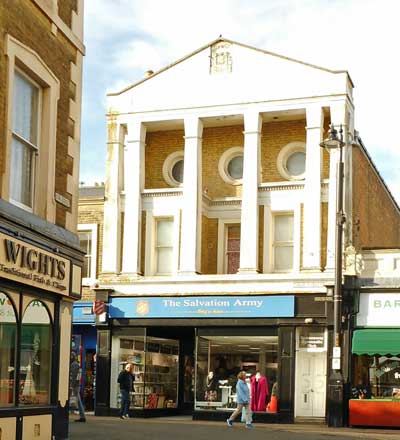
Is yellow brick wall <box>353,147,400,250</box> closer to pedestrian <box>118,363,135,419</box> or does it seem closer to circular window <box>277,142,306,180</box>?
circular window <box>277,142,306,180</box>

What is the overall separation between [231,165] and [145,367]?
7.48 m

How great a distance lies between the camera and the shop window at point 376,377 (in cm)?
2828

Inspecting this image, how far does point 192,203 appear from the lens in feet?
102

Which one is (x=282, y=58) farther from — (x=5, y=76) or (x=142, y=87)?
(x=5, y=76)

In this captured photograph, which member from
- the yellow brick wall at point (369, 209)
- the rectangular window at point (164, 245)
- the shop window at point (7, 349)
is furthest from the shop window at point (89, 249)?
the shop window at point (7, 349)

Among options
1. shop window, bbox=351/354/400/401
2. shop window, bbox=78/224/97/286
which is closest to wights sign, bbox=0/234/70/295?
shop window, bbox=351/354/400/401

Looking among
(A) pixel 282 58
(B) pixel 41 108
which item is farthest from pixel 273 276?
(B) pixel 41 108

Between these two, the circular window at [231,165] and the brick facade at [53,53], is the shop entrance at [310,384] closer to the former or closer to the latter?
the circular window at [231,165]

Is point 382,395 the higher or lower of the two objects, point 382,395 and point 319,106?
the lower

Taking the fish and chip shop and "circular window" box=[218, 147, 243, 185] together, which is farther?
"circular window" box=[218, 147, 243, 185]

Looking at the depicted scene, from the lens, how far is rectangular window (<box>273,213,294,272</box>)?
1220 inches

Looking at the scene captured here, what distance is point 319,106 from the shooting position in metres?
30.3

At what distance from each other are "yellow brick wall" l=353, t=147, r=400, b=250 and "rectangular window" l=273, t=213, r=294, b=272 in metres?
2.09

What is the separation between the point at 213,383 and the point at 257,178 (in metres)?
6.78
